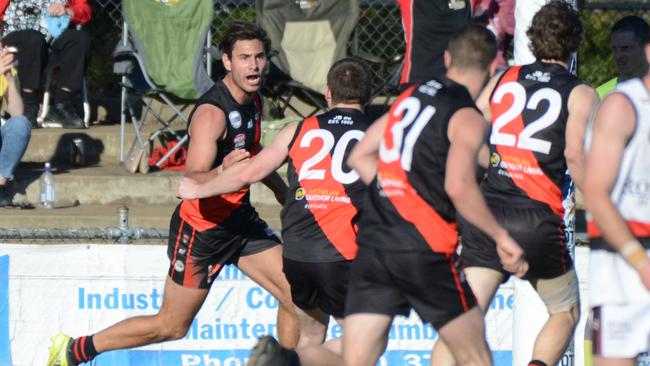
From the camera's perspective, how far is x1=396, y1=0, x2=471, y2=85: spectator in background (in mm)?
11859

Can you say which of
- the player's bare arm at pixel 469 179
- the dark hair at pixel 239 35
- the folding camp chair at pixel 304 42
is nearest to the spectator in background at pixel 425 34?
the folding camp chair at pixel 304 42

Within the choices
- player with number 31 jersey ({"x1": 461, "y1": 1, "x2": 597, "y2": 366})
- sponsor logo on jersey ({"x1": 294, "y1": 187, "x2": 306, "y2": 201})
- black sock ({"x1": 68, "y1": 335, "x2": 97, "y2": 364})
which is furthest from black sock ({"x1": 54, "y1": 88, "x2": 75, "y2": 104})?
player with number 31 jersey ({"x1": 461, "y1": 1, "x2": 597, "y2": 366})

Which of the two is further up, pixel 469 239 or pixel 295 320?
pixel 469 239

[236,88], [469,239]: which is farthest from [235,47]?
[469,239]

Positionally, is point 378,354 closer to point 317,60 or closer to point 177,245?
point 177,245

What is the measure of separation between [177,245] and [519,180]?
2.16 meters

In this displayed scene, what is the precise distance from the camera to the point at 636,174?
5.45m

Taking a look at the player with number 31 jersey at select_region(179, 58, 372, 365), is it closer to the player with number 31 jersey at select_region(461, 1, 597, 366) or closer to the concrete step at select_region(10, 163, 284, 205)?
the player with number 31 jersey at select_region(461, 1, 597, 366)

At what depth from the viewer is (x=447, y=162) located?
5840mm

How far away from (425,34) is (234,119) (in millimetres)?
4666

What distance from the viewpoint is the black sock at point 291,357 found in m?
6.18

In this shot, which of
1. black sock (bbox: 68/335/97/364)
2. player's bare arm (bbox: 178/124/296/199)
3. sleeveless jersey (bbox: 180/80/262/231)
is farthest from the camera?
black sock (bbox: 68/335/97/364)

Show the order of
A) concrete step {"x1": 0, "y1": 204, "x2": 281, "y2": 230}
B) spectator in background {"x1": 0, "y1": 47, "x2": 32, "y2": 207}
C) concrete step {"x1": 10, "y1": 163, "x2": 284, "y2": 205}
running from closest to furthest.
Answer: concrete step {"x1": 0, "y1": 204, "x2": 281, "y2": 230}
spectator in background {"x1": 0, "y1": 47, "x2": 32, "y2": 207}
concrete step {"x1": 10, "y1": 163, "x2": 284, "y2": 205}

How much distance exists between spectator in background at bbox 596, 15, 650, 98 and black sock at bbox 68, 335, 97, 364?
377 cm
